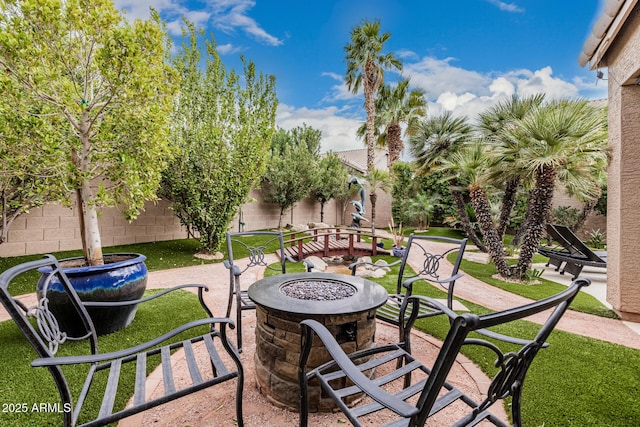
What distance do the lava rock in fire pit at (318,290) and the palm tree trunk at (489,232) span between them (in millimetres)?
4721

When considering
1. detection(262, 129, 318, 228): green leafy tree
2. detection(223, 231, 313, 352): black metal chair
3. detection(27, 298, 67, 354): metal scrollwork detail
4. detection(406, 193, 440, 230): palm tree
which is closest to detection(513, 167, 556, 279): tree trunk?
detection(223, 231, 313, 352): black metal chair

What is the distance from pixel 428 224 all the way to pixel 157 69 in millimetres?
13572

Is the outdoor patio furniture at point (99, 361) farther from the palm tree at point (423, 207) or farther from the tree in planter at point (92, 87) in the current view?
the palm tree at point (423, 207)

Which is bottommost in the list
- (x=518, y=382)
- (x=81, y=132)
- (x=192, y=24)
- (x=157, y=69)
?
(x=518, y=382)

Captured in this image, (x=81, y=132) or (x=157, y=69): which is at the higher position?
(x=157, y=69)

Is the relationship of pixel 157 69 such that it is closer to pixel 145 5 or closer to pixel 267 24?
pixel 145 5

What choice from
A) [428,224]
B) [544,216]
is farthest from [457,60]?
[544,216]

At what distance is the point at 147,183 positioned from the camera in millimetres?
3742

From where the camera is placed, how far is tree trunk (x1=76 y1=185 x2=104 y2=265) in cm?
338

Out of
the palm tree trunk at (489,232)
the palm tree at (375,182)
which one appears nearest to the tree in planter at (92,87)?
the palm tree trunk at (489,232)

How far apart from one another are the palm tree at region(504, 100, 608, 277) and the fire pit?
4.55 m

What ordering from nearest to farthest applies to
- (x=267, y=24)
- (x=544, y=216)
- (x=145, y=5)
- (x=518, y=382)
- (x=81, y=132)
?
1. (x=518, y=382)
2. (x=81, y=132)
3. (x=145, y=5)
4. (x=544, y=216)
5. (x=267, y=24)

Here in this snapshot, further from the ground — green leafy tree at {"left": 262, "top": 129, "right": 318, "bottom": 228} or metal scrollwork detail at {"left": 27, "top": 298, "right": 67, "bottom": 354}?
green leafy tree at {"left": 262, "top": 129, "right": 318, "bottom": 228}

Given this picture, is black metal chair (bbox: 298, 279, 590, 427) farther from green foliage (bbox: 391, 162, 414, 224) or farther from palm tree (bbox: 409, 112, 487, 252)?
green foliage (bbox: 391, 162, 414, 224)
